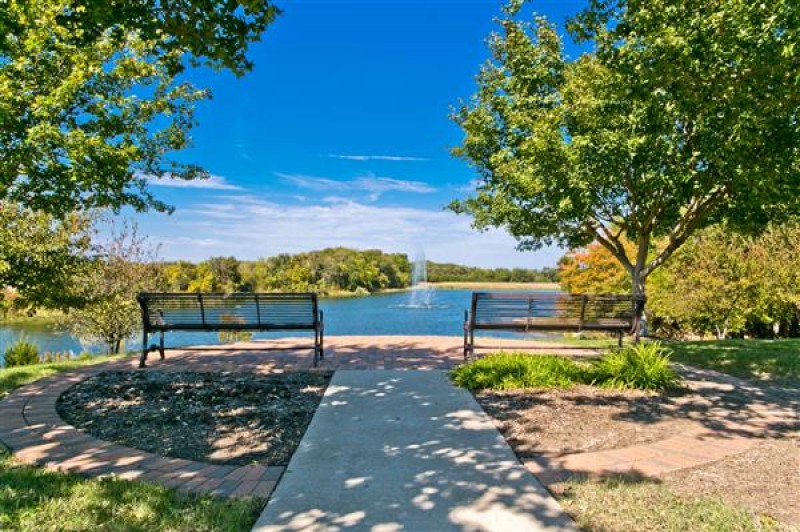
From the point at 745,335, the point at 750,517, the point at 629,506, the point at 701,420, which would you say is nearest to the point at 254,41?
the point at 629,506

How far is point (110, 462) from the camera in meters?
3.60

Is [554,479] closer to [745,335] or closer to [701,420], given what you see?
[701,420]

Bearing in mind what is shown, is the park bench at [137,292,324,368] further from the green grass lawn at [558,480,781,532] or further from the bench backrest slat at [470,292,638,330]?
the green grass lawn at [558,480,781,532]

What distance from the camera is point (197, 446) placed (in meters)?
4.00

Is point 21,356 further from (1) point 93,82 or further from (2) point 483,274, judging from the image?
(2) point 483,274

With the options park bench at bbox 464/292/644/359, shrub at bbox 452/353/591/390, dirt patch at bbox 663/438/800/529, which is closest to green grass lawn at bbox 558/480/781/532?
dirt patch at bbox 663/438/800/529

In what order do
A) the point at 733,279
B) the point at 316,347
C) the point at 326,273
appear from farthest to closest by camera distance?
1. the point at 326,273
2. the point at 733,279
3. the point at 316,347

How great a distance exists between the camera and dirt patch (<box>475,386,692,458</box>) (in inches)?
160

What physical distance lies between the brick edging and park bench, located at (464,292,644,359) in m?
4.38

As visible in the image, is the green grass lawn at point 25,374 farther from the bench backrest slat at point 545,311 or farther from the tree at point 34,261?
the bench backrest slat at point 545,311

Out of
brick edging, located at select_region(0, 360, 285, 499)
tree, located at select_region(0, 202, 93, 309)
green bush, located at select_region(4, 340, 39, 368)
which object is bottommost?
green bush, located at select_region(4, 340, 39, 368)

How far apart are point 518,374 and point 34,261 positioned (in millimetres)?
8360

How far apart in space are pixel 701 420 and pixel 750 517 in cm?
214

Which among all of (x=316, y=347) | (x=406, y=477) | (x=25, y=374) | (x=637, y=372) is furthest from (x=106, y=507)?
(x=637, y=372)
